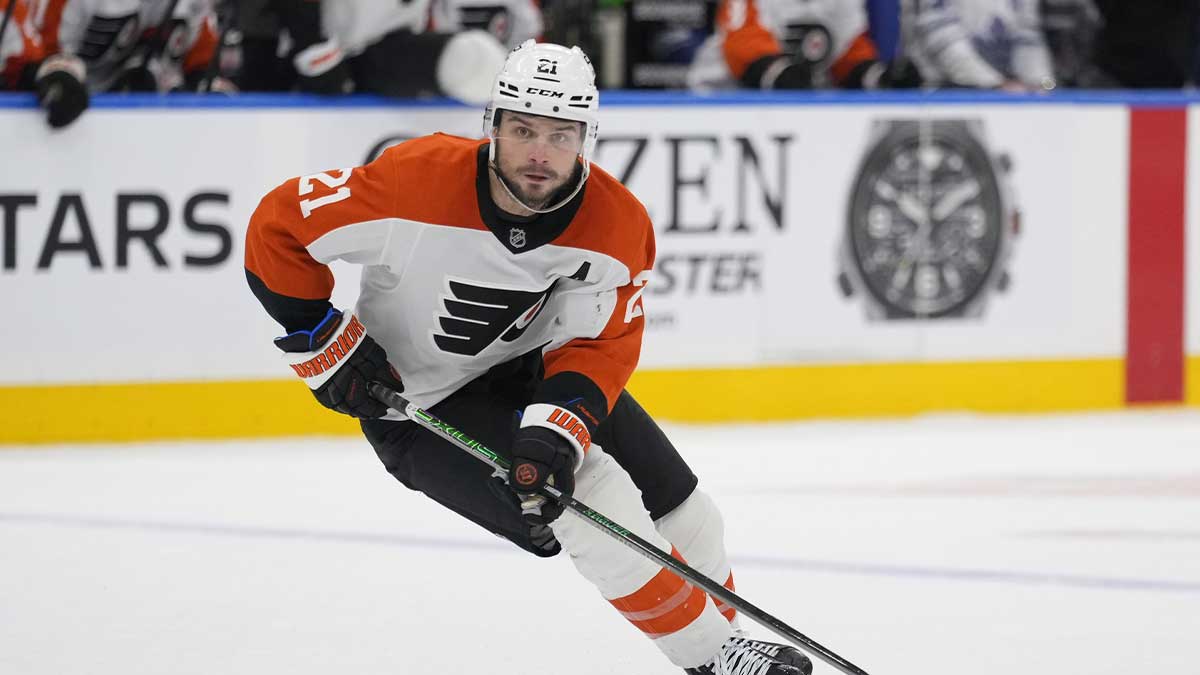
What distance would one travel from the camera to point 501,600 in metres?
3.42

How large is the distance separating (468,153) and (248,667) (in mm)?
951

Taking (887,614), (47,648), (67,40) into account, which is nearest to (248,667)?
(47,648)

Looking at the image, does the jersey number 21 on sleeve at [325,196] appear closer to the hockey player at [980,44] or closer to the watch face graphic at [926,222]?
the watch face graphic at [926,222]

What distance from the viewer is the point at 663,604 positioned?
8.54 ft

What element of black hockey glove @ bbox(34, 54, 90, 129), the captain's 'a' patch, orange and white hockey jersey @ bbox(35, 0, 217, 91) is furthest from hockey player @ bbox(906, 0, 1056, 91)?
Answer: the captain's 'a' patch

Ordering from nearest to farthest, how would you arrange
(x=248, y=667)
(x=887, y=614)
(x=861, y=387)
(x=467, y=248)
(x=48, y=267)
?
(x=467, y=248)
(x=248, y=667)
(x=887, y=614)
(x=48, y=267)
(x=861, y=387)

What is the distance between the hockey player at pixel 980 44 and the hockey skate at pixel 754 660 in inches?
154

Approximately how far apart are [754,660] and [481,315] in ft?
2.27

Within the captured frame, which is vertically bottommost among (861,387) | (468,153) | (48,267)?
(861,387)

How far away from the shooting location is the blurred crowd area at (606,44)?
516 centimetres

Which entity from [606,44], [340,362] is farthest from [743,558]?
[606,44]

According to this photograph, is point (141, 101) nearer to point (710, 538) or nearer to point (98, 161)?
point (98, 161)

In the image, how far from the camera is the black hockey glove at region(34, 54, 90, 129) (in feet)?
15.9

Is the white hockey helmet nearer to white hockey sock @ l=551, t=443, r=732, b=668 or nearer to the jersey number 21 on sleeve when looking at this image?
the jersey number 21 on sleeve
